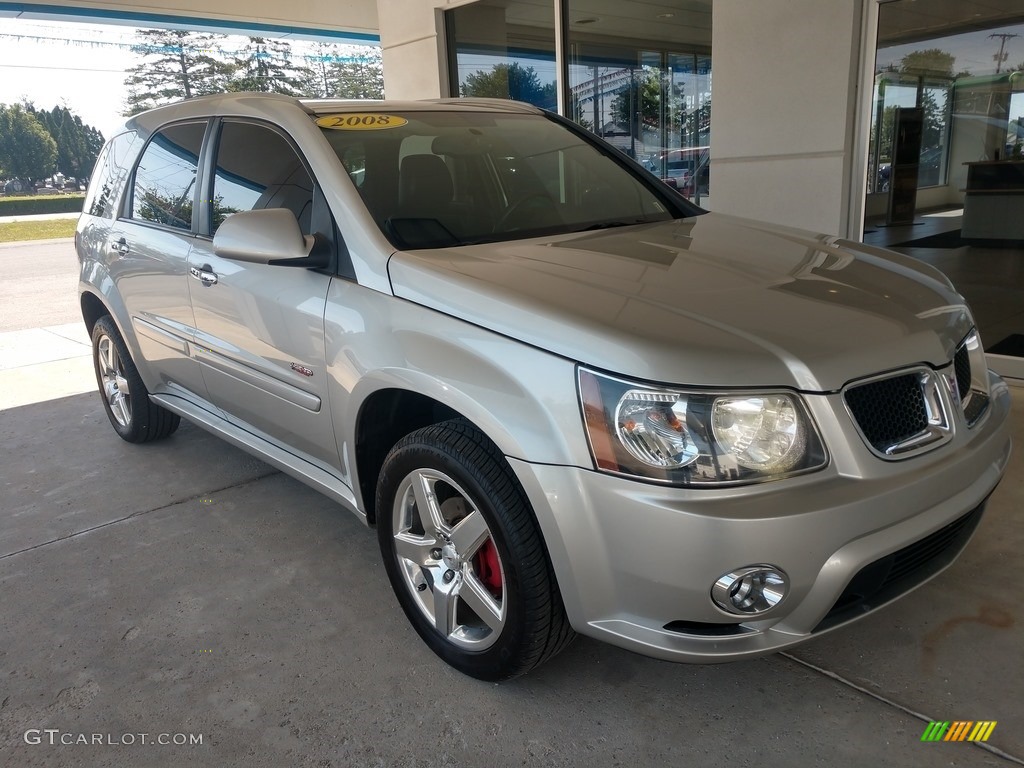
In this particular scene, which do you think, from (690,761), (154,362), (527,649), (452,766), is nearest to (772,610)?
(690,761)

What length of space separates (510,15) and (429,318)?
6.93 meters

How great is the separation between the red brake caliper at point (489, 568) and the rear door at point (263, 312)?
A: 2.30ft

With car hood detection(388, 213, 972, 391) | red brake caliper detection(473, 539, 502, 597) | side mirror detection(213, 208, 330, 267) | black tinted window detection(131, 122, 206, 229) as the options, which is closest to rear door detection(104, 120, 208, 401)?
black tinted window detection(131, 122, 206, 229)

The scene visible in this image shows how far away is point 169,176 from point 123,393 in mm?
1436

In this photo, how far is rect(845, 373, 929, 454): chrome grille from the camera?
74.6 inches

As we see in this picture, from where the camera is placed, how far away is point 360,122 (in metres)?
2.99

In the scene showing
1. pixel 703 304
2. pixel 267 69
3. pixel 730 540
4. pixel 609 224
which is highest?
pixel 267 69

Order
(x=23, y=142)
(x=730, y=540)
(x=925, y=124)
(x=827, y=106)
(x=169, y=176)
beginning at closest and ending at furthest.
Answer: (x=730, y=540)
(x=169, y=176)
(x=925, y=124)
(x=827, y=106)
(x=23, y=142)

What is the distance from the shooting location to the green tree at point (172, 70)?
21.2 meters

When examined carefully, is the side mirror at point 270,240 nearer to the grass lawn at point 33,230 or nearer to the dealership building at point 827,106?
the dealership building at point 827,106

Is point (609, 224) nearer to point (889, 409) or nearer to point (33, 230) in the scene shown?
point (889, 409)

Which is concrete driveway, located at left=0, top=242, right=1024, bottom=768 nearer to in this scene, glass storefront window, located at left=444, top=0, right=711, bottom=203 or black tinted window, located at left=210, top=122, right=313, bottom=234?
black tinted window, located at left=210, top=122, right=313, bottom=234

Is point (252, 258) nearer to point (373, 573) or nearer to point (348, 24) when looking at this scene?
point (373, 573)

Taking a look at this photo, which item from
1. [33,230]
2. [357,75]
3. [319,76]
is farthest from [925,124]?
[33,230]
